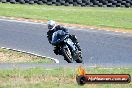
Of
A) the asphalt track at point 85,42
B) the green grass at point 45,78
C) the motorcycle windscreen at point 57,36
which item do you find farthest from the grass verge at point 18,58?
the motorcycle windscreen at point 57,36

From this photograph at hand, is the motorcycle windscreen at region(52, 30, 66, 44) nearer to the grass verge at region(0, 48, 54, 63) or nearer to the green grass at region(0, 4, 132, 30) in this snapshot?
the grass verge at region(0, 48, 54, 63)

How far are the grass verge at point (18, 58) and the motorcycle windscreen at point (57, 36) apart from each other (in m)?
5.08

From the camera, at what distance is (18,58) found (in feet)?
65.7

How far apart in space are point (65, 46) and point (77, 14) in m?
25.2

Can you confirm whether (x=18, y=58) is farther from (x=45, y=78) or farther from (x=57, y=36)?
(x=57, y=36)

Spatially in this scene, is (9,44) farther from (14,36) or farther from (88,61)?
(88,61)

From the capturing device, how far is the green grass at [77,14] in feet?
116

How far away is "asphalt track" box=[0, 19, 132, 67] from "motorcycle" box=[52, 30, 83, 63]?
348 cm

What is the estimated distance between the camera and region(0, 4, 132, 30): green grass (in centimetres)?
3528

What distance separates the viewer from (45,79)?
48.2 ft

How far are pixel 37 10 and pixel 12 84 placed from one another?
1067 inches

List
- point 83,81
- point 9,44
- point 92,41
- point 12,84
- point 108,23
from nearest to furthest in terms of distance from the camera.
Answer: point 83,81 < point 12,84 < point 9,44 < point 92,41 < point 108,23

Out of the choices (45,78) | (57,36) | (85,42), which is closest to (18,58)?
(45,78)

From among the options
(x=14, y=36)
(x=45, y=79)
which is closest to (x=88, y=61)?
(x=45, y=79)
